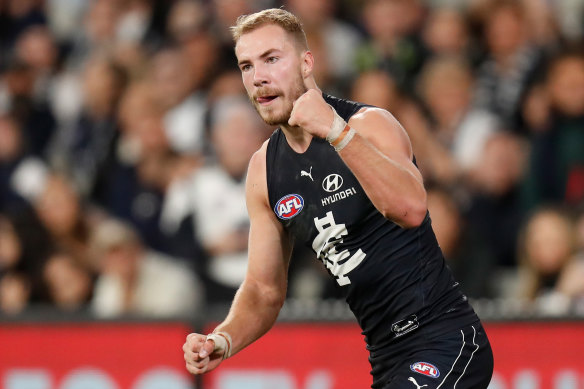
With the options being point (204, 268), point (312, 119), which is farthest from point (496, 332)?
point (312, 119)

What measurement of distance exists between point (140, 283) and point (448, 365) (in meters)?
3.97

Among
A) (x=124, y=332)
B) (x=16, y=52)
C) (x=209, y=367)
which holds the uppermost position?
(x=16, y=52)

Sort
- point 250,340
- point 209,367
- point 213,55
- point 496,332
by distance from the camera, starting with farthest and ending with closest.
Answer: point 213,55 → point 496,332 → point 250,340 → point 209,367

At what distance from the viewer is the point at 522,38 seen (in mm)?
8664

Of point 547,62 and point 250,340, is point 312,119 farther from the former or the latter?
point 547,62

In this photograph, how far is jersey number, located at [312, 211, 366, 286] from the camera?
4637mm

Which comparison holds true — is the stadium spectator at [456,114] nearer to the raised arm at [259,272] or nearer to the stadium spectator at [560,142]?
the stadium spectator at [560,142]

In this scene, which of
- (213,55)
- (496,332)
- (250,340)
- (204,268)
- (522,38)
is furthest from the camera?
(213,55)

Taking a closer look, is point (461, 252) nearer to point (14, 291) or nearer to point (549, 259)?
point (549, 259)

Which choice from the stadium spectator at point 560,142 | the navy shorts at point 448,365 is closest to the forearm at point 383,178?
the navy shorts at point 448,365

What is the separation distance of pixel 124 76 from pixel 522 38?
12.7 feet

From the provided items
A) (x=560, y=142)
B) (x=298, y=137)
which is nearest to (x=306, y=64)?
(x=298, y=137)

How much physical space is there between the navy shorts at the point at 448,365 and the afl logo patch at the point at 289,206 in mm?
845

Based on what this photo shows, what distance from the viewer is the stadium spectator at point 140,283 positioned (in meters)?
7.94
